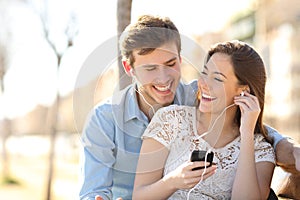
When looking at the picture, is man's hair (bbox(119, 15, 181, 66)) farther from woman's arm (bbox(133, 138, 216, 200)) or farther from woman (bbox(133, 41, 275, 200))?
woman's arm (bbox(133, 138, 216, 200))

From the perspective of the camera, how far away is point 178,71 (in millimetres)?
2619

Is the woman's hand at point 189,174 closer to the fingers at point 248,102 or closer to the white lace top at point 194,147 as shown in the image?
the white lace top at point 194,147

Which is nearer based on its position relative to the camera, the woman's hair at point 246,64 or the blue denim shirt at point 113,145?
the woman's hair at point 246,64

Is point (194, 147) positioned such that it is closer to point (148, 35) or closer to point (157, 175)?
point (157, 175)

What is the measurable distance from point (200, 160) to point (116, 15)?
200 cm

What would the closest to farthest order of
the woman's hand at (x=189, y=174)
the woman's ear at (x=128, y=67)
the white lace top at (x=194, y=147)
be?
1. the woman's hand at (x=189, y=174)
2. the white lace top at (x=194, y=147)
3. the woman's ear at (x=128, y=67)

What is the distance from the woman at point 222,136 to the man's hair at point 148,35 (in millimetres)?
197

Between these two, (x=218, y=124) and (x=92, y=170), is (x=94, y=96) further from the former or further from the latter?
(x=218, y=124)

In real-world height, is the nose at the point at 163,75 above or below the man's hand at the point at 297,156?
above

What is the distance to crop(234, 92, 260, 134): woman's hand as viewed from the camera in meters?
2.48

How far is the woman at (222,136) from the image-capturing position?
248 centimetres

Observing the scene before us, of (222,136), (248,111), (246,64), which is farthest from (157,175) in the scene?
(246,64)

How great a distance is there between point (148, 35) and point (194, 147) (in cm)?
52

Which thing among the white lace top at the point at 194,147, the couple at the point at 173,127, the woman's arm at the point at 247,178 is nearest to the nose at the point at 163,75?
the couple at the point at 173,127
